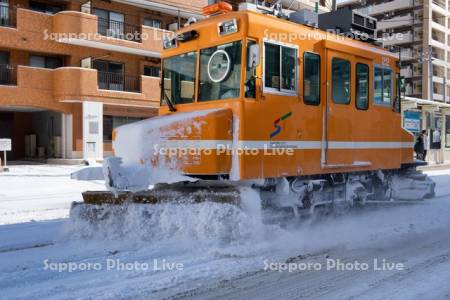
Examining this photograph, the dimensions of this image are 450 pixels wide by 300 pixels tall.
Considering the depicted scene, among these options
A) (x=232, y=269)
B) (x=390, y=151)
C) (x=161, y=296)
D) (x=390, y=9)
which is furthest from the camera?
(x=390, y=9)

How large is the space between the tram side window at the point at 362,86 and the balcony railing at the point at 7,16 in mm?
19342

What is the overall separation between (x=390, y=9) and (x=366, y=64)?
67.4 meters

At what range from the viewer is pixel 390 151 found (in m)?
9.01

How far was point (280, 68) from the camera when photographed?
6.75 m

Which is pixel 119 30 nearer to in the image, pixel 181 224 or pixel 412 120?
pixel 412 120

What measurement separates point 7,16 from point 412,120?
68.1ft

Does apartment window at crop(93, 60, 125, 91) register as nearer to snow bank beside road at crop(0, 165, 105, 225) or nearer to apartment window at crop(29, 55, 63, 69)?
apartment window at crop(29, 55, 63, 69)

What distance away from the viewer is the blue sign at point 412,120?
23916 mm

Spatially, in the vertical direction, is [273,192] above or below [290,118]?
below

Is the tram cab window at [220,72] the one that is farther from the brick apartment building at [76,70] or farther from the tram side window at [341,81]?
the brick apartment building at [76,70]

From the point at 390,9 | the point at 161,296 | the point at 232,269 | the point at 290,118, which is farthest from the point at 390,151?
the point at 390,9

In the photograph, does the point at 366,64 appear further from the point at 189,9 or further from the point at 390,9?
the point at 390,9

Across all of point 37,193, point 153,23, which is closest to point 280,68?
point 37,193

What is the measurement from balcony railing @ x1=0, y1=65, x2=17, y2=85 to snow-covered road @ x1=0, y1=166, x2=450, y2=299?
625 inches
